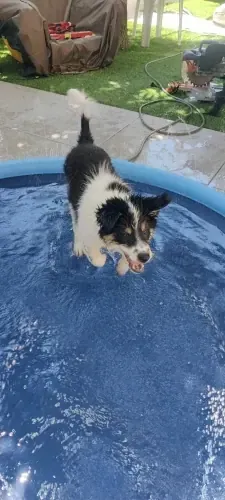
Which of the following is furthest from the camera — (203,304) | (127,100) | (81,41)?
(81,41)

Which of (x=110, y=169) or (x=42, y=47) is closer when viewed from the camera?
(x=110, y=169)

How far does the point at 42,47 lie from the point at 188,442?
568cm

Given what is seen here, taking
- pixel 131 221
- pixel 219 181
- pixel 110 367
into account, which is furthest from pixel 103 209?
pixel 219 181

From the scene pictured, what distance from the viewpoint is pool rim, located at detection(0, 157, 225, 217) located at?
409cm

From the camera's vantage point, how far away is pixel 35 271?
336 cm

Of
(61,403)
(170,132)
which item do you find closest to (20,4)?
(170,132)

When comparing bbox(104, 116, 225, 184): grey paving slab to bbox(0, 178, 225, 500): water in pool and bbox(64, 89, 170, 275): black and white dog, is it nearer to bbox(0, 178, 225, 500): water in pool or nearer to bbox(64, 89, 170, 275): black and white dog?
bbox(0, 178, 225, 500): water in pool

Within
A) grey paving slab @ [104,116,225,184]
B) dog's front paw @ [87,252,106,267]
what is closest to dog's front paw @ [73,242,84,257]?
dog's front paw @ [87,252,106,267]

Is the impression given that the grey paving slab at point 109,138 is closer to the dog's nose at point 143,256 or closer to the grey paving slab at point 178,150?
the grey paving slab at point 178,150

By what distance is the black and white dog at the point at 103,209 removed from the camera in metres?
2.49

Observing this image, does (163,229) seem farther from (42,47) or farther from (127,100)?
(42,47)

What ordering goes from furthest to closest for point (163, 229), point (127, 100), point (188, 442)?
point (127, 100) < point (163, 229) < point (188, 442)

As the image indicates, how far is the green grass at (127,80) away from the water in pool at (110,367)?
2415mm

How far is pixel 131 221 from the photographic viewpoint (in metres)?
2.49
